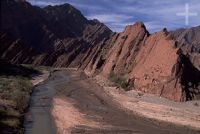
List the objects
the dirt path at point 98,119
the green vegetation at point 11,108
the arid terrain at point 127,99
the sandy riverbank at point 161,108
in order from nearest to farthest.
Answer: the green vegetation at point 11,108, the dirt path at point 98,119, the arid terrain at point 127,99, the sandy riverbank at point 161,108

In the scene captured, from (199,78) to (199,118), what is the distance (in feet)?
61.2

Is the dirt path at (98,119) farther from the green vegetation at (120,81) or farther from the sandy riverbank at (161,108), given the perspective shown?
the green vegetation at (120,81)

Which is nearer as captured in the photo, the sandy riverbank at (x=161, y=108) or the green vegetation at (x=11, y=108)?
the green vegetation at (x=11, y=108)

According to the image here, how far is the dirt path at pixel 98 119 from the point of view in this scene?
1377 inches

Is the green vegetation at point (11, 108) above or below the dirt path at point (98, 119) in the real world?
above

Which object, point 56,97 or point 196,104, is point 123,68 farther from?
point 196,104

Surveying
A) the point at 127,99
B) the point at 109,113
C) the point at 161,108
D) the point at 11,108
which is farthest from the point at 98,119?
the point at 127,99

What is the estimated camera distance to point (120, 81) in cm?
7000

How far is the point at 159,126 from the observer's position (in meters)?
37.1

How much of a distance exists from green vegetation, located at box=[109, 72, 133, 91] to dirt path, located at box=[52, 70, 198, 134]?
7.41 m

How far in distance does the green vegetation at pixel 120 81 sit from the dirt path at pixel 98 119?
741 cm

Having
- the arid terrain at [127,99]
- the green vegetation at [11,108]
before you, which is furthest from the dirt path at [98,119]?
the green vegetation at [11,108]

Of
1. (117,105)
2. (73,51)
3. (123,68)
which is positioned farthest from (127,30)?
(73,51)

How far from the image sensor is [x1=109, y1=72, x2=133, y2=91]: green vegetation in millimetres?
63506
